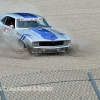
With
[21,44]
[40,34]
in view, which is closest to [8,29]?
[21,44]

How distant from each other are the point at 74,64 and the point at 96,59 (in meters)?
1.31

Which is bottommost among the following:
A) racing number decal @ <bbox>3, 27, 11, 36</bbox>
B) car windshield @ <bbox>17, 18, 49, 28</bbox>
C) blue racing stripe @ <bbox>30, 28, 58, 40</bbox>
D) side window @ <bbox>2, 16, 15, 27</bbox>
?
racing number decal @ <bbox>3, 27, 11, 36</bbox>

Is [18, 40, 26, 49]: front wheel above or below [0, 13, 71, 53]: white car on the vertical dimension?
below

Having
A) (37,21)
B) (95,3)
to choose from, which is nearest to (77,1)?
(95,3)

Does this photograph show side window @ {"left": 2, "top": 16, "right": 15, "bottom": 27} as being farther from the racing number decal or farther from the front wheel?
the front wheel

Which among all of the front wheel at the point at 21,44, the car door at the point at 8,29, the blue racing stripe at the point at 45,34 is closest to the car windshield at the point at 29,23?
the car door at the point at 8,29

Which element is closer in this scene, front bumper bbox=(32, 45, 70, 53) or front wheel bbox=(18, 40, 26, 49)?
front bumper bbox=(32, 45, 70, 53)

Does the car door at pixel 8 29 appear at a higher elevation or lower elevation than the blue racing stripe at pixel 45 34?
lower

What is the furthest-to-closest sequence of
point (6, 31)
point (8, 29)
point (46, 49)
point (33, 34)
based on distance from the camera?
1. point (6, 31)
2. point (8, 29)
3. point (33, 34)
4. point (46, 49)

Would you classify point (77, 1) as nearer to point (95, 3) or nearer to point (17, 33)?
A: point (95, 3)

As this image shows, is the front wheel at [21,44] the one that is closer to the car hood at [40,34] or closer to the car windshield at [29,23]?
the car hood at [40,34]

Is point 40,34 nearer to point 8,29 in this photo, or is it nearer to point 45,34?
point 45,34

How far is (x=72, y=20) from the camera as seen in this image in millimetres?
24469

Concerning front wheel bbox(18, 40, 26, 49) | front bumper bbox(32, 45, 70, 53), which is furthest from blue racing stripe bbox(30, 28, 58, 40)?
front wheel bbox(18, 40, 26, 49)
